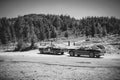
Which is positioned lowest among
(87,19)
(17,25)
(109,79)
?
(109,79)

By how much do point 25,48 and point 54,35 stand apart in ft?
216

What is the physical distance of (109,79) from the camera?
22.4 feet

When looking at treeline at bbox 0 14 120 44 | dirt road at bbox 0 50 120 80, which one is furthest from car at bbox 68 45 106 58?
treeline at bbox 0 14 120 44

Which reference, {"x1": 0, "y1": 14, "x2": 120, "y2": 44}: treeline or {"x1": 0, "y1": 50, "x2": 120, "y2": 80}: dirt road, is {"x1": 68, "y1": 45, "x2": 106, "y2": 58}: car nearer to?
{"x1": 0, "y1": 50, "x2": 120, "y2": 80}: dirt road

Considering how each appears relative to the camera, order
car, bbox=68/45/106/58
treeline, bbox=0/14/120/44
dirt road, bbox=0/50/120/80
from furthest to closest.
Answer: treeline, bbox=0/14/120/44 → car, bbox=68/45/106/58 → dirt road, bbox=0/50/120/80

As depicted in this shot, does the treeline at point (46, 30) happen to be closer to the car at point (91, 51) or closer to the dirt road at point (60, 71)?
the car at point (91, 51)

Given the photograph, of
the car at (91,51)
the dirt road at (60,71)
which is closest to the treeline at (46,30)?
the car at (91,51)

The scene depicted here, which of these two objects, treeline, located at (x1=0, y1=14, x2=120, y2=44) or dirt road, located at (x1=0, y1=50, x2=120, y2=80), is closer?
dirt road, located at (x1=0, y1=50, x2=120, y2=80)

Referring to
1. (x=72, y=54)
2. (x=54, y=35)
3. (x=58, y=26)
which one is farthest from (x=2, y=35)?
(x=58, y=26)

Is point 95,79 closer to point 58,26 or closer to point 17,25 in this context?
point 17,25

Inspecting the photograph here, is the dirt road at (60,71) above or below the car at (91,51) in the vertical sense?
below

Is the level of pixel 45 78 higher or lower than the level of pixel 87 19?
lower

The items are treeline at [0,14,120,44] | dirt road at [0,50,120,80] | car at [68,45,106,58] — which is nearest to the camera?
dirt road at [0,50,120,80]

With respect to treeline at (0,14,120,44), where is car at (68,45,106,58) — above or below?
below
